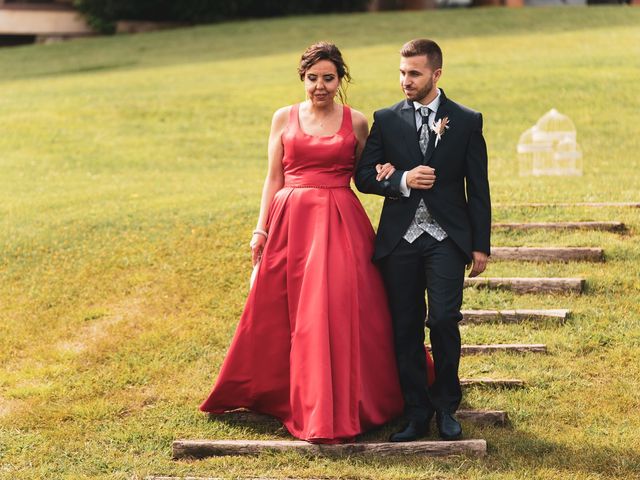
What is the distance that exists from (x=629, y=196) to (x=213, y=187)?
198 inches

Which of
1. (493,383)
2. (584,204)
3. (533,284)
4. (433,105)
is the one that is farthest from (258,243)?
(584,204)

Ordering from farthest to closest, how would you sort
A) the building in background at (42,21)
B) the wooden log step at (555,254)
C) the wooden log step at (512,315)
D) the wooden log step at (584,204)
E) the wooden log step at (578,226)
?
the building in background at (42,21) → the wooden log step at (584,204) → the wooden log step at (578,226) → the wooden log step at (555,254) → the wooden log step at (512,315)

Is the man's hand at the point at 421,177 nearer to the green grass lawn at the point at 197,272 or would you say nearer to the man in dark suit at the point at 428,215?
the man in dark suit at the point at 428,215

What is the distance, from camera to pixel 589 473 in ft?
19.6

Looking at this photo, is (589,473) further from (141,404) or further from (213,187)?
(213,187)

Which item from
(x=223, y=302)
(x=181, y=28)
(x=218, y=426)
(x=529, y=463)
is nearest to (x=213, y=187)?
(x=223, y=302)

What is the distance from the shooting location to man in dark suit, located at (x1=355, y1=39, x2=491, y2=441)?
20.1ft

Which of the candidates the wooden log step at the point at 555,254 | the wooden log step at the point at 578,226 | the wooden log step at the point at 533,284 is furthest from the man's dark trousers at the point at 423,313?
the wooden log step at the point at 578,226

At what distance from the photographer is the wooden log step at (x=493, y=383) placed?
7.39 m

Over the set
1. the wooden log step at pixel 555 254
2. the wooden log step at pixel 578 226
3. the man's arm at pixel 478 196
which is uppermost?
the man's arm at pixel 478 196

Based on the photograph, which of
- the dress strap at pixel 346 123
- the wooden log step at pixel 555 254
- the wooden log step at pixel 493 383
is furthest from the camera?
the wooden log step at pixel 555 254

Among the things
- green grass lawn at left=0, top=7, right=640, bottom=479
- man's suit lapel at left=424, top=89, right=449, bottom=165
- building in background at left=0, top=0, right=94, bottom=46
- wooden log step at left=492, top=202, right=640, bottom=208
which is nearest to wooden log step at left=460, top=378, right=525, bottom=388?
green grass lawn at left=0, top=7, right=640, bottom=479

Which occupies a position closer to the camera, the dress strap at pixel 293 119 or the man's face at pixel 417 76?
the man's face at pixel 417 76

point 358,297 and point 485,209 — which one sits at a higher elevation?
point 485,209
